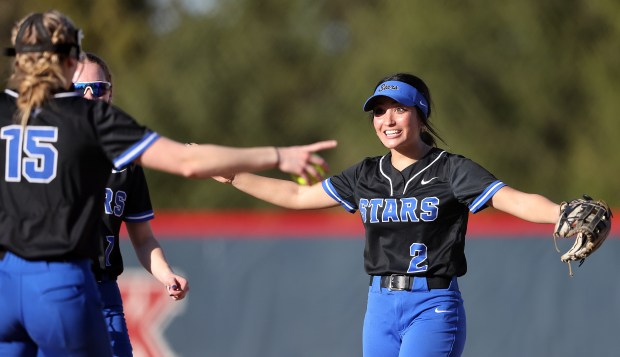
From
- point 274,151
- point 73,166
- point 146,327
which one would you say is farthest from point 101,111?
point 146,327

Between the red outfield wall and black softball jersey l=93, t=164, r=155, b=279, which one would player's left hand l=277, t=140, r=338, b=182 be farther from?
the red outfield wall

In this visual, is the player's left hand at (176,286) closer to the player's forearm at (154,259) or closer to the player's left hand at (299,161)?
the player's forearm at (154,259)

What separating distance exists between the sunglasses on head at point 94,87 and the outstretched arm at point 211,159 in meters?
1.51

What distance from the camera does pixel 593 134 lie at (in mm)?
19766

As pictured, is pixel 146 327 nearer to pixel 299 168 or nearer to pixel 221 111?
pixel 299 168

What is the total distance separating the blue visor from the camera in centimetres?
498

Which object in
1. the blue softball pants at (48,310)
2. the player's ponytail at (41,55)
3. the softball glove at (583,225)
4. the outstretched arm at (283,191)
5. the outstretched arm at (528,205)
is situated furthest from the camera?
the outstretched arm at (283,191)

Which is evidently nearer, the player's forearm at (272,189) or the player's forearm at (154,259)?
the player's forearm at (154,259)

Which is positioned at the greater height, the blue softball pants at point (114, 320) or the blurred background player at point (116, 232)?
the blurred background player at point (116, 232)

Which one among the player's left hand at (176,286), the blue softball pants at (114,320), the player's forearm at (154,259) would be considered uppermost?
the player's forearm at (154,259)

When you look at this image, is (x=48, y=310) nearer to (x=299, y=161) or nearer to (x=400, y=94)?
(x=299, y=161)

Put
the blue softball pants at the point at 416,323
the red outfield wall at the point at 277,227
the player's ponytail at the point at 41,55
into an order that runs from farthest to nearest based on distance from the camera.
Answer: the red outfield wall at the point at 277,227
the blue softball pants at the point at 416,323
the player's ponytail at the point at 41,55

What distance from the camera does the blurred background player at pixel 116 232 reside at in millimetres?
4901

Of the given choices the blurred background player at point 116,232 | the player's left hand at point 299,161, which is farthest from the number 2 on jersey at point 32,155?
the blurred background player at point 116,232
